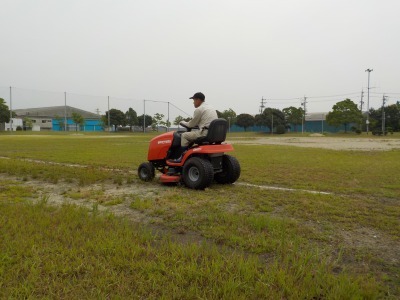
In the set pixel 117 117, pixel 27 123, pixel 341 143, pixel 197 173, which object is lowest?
pixel 341 143

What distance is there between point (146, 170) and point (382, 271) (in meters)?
4.96

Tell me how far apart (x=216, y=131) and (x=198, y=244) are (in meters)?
3.14

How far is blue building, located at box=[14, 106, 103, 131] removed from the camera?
6167 cm

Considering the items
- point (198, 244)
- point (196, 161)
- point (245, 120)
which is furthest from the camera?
point (245, 120)

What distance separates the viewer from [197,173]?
601 cm

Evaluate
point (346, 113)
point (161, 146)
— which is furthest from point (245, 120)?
point (161, 146)

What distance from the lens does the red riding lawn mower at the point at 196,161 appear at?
5.93 m

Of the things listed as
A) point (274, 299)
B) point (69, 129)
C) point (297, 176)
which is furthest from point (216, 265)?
point (69, 129)

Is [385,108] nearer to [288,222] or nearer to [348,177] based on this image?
[348,177]

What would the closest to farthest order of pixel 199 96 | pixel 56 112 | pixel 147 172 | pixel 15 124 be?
pixel 199 96 < pixel 147 172 < pixel 15 124 < pixel 56 112

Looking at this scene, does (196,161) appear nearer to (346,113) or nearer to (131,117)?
(131,117)

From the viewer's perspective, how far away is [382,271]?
8.75 feet

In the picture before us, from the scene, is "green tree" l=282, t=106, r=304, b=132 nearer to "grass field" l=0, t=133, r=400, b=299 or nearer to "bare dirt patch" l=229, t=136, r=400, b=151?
"bare dirt patch" l=229, t=136, r=400, b=151

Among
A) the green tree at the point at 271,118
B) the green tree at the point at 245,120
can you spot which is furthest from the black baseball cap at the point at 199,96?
the green tree at the point at 245,120
